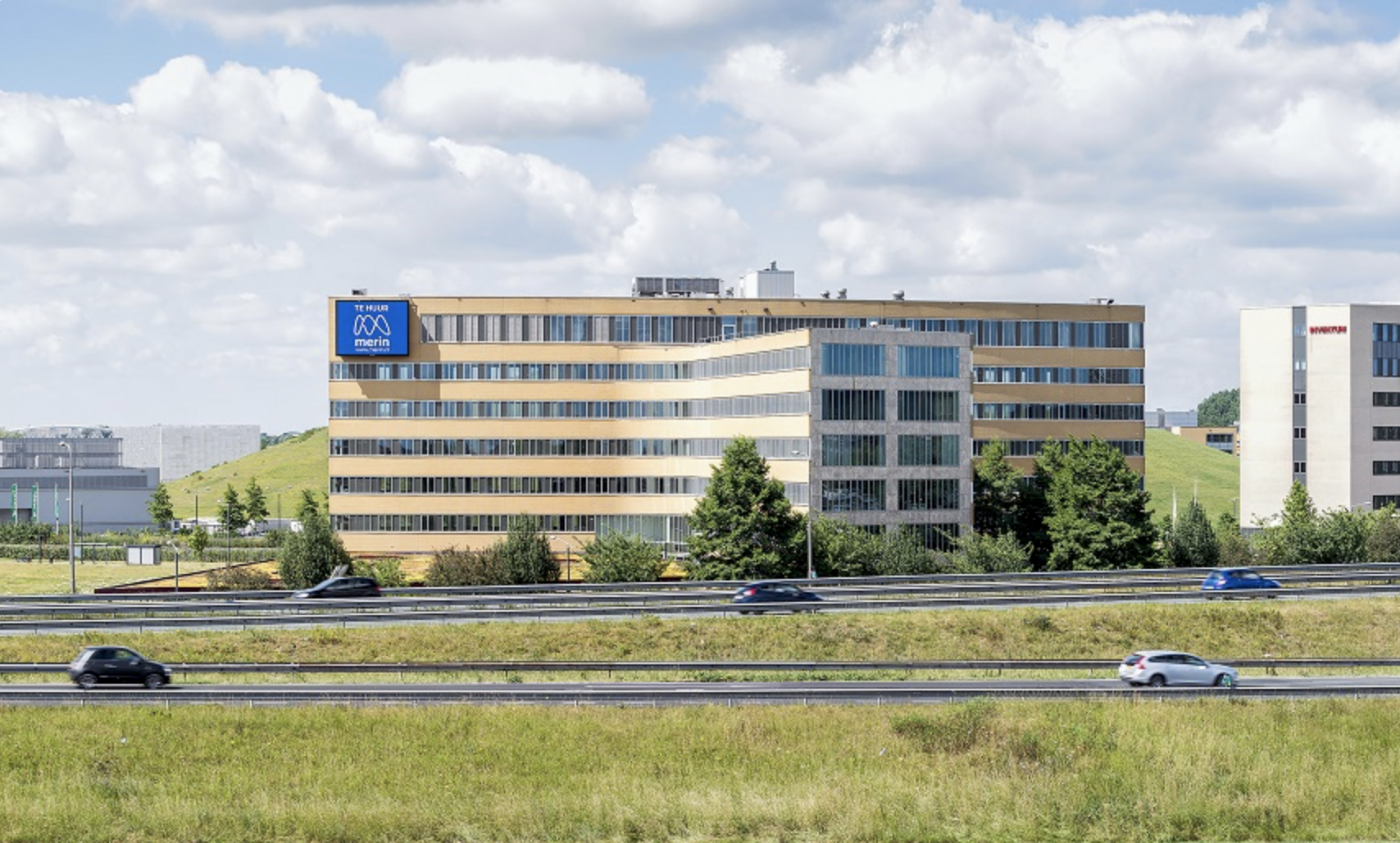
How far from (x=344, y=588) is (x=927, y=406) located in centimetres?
3832

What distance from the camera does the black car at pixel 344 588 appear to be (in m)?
75.9

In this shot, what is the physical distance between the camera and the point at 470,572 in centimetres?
9044

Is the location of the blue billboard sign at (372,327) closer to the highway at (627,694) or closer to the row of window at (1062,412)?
the row of window at (1062,412)

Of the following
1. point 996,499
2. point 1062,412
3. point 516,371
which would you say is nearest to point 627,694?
point 996,499

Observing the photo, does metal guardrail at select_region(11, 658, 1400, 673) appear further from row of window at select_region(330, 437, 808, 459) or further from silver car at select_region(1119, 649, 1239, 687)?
row of window at select_region(330, 437, 808, 459)

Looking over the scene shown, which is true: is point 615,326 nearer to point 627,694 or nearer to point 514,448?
point 514,448

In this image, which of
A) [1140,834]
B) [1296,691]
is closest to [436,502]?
[1296,691]

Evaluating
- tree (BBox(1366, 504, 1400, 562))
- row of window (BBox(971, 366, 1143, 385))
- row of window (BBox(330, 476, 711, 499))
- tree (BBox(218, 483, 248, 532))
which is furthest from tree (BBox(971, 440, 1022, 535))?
tree (BBox(218, 483, 248, 532))

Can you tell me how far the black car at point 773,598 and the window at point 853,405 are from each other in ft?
79.7

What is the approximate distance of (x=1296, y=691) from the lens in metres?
48.3

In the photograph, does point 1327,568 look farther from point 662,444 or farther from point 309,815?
point 309,815

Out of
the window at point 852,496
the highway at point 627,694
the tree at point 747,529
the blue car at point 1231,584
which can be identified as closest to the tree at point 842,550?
the tree at point 747,529

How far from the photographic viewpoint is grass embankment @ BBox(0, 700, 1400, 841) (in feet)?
121

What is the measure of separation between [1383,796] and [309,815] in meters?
28.1
